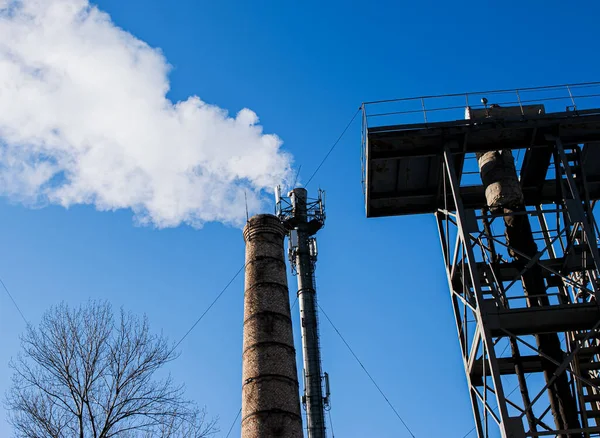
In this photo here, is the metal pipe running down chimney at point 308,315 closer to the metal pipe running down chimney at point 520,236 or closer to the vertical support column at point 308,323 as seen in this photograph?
the vertical support column at point 308,323

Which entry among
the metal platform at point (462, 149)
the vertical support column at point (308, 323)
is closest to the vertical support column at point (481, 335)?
the metal platform at point (462, 149)

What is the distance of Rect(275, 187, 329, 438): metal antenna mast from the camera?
24.3 m

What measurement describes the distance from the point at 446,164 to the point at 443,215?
96.0 inches

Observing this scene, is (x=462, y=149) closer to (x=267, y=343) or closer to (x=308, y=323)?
(x=267, y=343)

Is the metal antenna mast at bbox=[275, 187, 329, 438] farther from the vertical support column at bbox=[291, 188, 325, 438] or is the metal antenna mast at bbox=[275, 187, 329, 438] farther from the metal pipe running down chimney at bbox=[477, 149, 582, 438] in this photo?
the metal pipe running down chimney at bbox=[477, 149, 582, 438]

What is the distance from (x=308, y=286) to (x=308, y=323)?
193 cm

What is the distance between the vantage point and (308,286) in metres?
27.5

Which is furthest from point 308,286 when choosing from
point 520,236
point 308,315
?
point 520,236

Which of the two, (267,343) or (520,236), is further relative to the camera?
(267,343)

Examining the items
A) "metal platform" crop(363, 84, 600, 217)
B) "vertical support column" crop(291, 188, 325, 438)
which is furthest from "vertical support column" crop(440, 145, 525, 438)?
"vertical support column" crop(291, 188, 325, 438)

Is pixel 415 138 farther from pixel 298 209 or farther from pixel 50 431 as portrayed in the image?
pixel 298 209

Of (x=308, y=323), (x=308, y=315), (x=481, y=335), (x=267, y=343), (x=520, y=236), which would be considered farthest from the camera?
(x=308, y=315)

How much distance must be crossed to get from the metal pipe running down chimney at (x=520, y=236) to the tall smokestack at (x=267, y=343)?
21.0 ft

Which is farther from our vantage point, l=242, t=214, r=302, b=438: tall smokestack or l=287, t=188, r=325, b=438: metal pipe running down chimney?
l=287, t=188, r=325, b=438: metal pipe running down chimney
